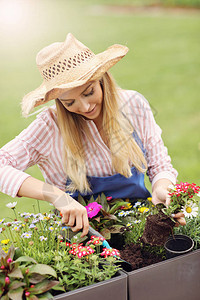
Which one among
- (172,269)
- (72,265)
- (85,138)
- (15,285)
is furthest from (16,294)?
(85,138)

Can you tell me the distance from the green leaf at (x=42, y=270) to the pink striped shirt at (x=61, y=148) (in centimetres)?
59

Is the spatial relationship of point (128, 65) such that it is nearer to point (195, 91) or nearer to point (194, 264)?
point (195, 91)

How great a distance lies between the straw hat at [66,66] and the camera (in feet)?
5.72

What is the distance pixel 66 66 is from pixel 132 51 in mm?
6633

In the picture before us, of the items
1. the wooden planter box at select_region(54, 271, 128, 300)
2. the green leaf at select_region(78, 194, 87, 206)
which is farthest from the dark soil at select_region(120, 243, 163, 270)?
the green leaf at select_region(78, 194, 87, 206)

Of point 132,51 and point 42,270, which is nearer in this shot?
point 42,270

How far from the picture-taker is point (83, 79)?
1.73 metres

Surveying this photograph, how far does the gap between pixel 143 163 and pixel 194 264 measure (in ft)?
2.09

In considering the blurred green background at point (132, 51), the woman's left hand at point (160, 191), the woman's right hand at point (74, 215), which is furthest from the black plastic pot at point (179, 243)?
the blurred green background at point (132, 51)

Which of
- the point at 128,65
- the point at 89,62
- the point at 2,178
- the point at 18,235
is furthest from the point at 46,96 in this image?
the point at 128,65

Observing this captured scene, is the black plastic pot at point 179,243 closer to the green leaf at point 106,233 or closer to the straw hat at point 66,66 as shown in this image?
the green leaf at point 106,233

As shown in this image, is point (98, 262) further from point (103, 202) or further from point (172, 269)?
point (103, 202)

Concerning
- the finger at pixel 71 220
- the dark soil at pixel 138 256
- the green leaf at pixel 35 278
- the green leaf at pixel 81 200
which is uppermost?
the green leaf at pixel 81 200

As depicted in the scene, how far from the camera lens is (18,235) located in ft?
5.38
